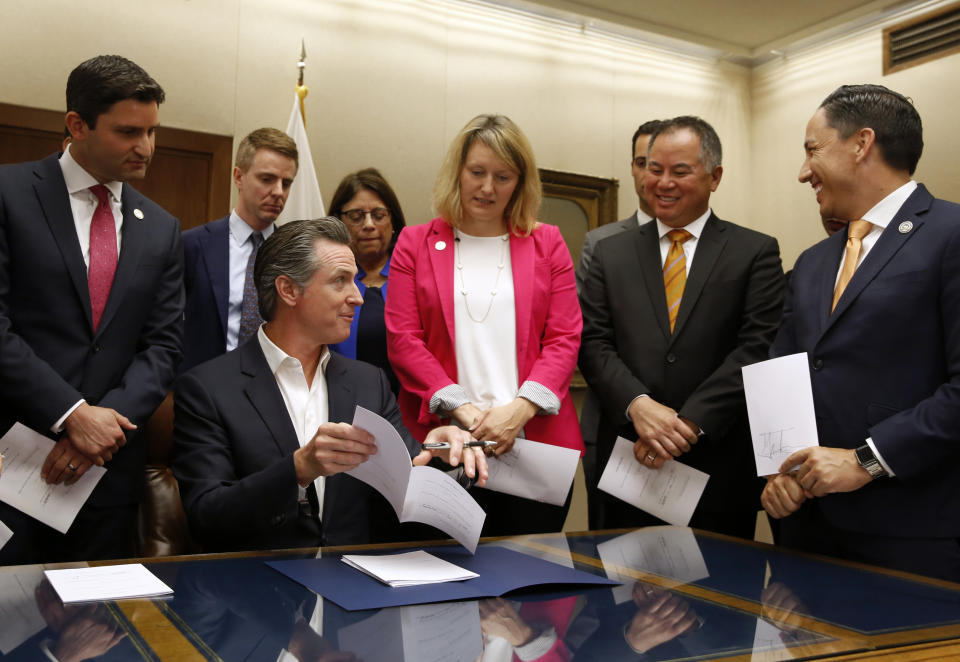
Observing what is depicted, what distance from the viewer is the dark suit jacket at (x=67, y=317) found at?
2316 millimetres

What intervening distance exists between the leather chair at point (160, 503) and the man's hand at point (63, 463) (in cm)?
23

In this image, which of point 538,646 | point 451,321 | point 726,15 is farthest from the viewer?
point 726,15

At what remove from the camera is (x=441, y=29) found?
16.6ft

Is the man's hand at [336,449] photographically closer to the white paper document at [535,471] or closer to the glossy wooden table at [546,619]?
the glossy wooden table at [546,619]

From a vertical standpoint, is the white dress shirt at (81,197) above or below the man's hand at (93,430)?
above

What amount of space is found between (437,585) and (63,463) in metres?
1.19

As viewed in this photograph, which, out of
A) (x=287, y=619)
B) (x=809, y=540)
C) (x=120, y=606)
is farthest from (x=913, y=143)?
(x=120, y=606)

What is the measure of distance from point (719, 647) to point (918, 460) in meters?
1.01

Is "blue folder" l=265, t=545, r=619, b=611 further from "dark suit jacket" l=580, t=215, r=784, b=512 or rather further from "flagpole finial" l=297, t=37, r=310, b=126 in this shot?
"flagpole finial" l=297, t=37, r=310, b=126

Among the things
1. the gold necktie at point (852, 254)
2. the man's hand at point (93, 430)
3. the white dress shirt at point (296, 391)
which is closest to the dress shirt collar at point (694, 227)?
the gold necktie at point (852, 254)

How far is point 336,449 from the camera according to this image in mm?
1746

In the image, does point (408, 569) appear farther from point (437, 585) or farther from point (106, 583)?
point (106, 583)

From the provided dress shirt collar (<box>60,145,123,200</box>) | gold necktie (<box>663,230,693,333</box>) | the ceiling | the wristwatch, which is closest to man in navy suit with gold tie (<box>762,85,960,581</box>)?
the wristwatch

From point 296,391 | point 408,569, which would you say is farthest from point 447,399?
point 408,569
